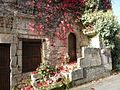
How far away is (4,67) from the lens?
7.99 m

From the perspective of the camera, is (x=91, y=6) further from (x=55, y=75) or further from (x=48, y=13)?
(x=55, y=75)

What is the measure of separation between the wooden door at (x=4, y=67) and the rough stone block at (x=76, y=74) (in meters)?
2.39

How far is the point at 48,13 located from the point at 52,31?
82cm

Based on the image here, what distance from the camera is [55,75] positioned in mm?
8500

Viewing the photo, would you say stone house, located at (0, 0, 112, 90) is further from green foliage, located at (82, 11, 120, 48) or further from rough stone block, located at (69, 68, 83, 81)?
green foliage, located at (82, 11, 120, 48)

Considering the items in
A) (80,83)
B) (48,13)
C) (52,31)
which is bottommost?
(80,83)

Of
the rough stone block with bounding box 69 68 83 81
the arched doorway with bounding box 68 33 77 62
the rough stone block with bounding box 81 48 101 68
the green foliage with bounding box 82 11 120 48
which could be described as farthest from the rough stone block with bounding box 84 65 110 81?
the arched doorway with bounding box 68 33 77 62

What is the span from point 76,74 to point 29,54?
2134 millimetres

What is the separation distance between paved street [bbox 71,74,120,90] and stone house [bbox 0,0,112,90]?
0.32 meters

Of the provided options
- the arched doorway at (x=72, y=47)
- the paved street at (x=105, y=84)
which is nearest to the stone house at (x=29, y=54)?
the arched doorway at (x=72, y=47)

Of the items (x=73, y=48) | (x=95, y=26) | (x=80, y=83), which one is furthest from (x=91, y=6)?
(x=80, y=83)

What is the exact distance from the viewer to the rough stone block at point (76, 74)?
27.2 feet

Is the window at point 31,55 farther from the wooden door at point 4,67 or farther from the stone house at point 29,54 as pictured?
the wooden door at point 4,67

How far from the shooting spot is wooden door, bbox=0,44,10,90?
7.89 metres
